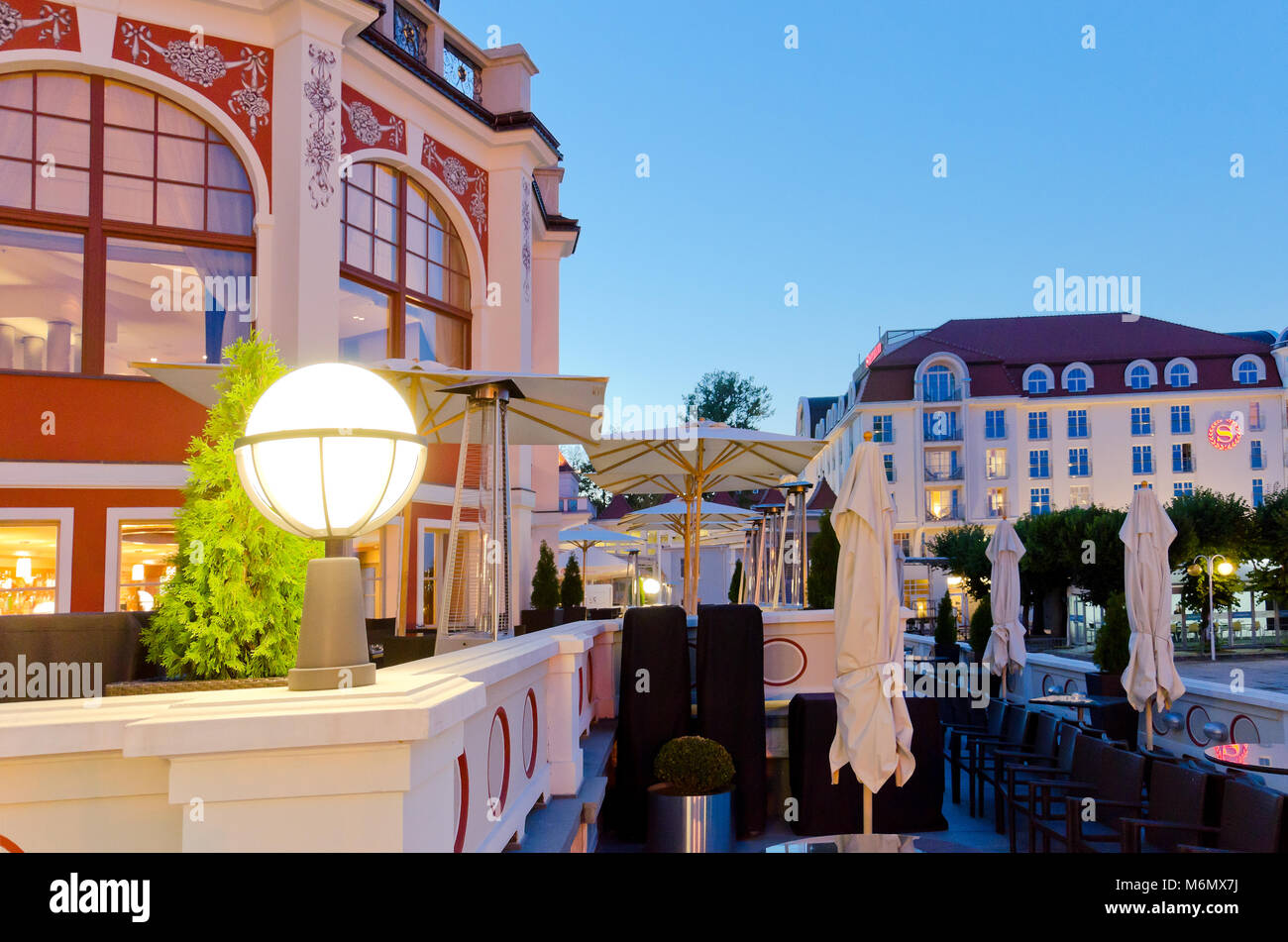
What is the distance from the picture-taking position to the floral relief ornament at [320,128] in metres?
11.5

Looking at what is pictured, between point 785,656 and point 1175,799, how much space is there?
430 cm

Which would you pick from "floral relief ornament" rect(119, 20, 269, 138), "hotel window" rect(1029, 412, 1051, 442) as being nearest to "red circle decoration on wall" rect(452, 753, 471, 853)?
"floral relief ornament" rect(119, 20, 269, 138)

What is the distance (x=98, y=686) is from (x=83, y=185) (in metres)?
8.22

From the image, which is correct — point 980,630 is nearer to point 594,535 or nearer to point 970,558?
point 594,535

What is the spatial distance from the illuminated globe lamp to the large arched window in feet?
32.2

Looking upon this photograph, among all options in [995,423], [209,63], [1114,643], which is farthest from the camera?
[995,423]

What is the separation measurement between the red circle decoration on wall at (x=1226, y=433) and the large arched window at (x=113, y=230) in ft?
176

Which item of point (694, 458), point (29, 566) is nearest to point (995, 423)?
point (694, 458)

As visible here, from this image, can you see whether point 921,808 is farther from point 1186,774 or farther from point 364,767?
point 364,767

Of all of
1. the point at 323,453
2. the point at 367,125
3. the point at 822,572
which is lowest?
the point at 822,572

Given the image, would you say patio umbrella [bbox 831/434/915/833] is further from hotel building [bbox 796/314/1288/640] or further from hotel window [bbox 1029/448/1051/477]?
hotel window [bbox 1029/448/1051/477]

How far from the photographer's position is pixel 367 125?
12625mm
